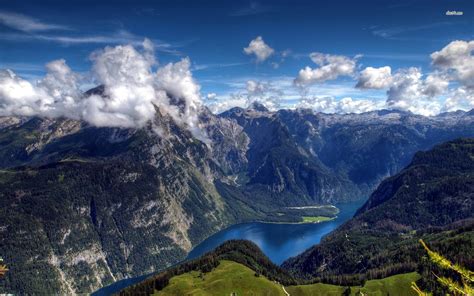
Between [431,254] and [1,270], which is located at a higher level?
[1,270]

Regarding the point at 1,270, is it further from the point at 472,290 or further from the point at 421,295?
the point at 472,290

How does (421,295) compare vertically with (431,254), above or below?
below

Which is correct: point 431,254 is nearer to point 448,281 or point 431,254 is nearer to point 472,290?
point 448,281

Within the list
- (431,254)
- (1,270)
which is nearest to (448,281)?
(431,254)

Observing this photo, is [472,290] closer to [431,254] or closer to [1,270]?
[431,254]

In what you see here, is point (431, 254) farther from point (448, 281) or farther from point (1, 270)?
point (1, 270)

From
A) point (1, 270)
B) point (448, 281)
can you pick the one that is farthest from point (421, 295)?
point (1, 270)

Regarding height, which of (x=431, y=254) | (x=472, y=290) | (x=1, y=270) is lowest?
(x=472, y=290)
